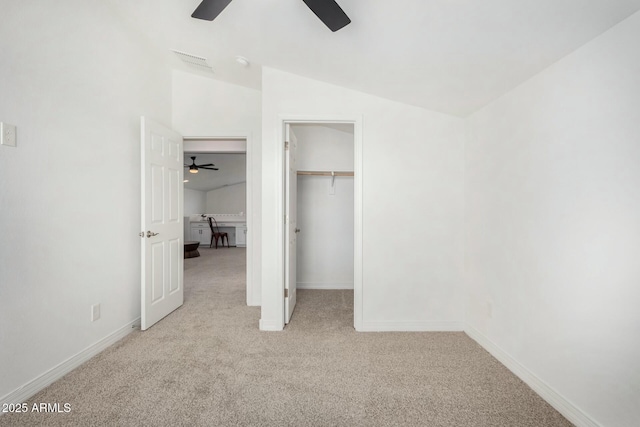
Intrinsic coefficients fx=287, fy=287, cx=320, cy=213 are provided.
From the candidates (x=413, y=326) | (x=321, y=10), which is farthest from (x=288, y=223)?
(x=321, y=10)

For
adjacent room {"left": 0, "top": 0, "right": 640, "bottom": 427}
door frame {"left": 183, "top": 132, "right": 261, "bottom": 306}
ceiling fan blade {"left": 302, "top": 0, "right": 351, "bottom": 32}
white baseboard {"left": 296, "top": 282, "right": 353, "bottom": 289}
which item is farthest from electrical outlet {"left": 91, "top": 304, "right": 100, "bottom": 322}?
ceiling fan blade {"left": 302, "top": 0, "right": 351, "bottom": 32}

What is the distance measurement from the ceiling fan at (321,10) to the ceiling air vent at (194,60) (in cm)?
155

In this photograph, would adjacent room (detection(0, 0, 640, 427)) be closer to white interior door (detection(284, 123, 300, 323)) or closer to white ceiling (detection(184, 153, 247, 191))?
white interior door (detection(284, 123, 300, 323))

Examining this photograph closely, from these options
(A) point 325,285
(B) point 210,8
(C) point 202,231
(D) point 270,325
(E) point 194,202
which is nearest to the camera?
(B) point 210,8

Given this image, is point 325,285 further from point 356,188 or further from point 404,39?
point 404,39

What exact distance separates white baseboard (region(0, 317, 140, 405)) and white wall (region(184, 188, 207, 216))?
8.97 meters

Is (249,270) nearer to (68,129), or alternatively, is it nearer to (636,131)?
(68,129)

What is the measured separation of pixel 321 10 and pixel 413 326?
8.61ft

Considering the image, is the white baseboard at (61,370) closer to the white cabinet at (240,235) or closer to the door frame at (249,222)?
the door frame at (249,222)

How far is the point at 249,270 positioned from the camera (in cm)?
344

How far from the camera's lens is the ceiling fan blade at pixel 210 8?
1.45 meters

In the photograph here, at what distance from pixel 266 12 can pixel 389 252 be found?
7.11 ft

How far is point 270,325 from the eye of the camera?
2727mm

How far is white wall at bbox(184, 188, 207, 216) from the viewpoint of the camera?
35.7ft
